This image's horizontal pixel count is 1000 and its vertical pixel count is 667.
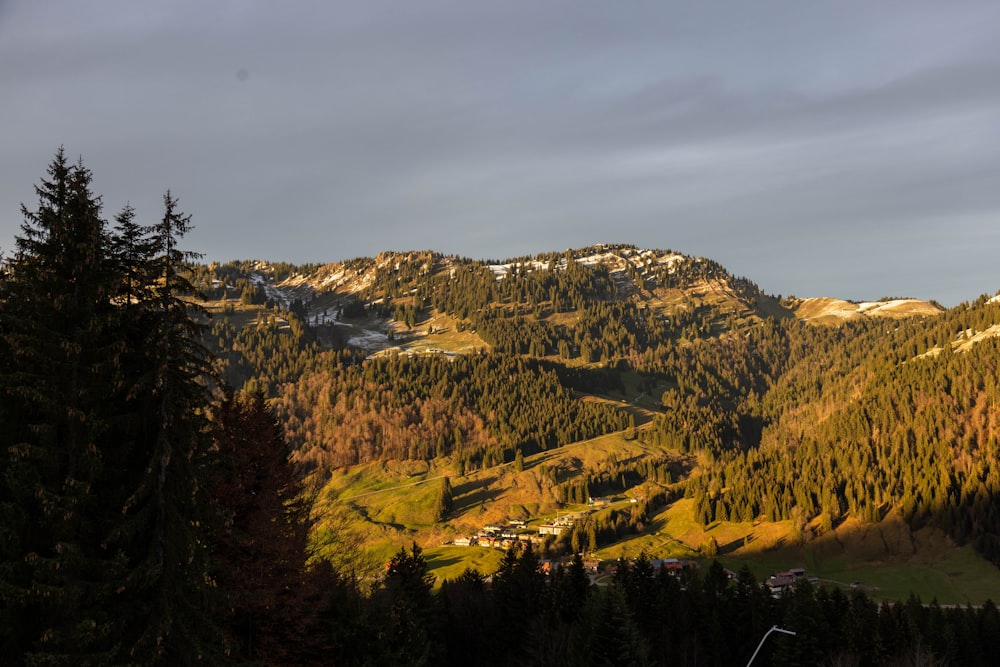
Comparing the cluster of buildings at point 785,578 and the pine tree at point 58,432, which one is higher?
the pine tree at point 58,432

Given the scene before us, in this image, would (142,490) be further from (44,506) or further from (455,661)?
(455,661)

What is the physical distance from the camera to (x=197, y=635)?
31891mm

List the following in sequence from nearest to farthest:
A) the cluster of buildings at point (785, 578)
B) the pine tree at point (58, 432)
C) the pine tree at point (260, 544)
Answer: the pine tree at point (58, 432) < the pine tree at point (260, 544) < the cluster of buildings at point (785, 578)

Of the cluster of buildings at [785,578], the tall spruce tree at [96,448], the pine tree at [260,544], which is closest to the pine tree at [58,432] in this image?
the tall spruce tree at [96,448]

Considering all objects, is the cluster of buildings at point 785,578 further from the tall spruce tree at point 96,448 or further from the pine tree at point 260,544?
the tall spruce tree at point 96,448

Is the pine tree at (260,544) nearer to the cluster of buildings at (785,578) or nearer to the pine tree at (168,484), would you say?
the pine tree at (168,484)

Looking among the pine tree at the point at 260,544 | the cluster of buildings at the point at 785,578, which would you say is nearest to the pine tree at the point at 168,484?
the pine tree at the point at 260,544

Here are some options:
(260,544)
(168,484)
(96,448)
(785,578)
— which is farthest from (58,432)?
(785,578)

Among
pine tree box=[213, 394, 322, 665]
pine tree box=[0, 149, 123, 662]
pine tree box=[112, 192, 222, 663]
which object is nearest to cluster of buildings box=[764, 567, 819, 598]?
pine tree box=[213, 394, 322, 665]

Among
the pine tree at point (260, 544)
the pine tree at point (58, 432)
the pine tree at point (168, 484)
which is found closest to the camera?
the pine tree at point (58, 432)

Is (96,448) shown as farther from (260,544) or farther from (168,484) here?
(260,544)

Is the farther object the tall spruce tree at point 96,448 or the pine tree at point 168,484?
the pine tree at point 168,484

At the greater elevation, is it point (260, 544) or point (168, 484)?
point (168, 484)

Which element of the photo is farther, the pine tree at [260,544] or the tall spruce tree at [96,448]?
the pine tree at [260,544]
